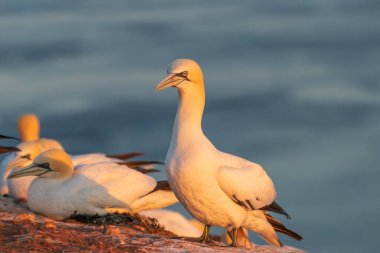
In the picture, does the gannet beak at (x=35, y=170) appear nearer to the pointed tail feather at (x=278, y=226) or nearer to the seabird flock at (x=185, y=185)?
the seabird flock at (x=185, y=185)

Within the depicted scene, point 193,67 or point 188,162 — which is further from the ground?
point 193,67

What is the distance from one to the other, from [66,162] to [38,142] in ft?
8.52

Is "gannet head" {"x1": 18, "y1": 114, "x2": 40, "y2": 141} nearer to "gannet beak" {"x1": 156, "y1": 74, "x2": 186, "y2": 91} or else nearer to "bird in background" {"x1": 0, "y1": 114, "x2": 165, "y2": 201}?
"bird in background" {"x1": 0, "y1": 114, "x2": 165, "y2": 201}

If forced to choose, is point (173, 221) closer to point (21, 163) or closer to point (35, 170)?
point (21, 163)

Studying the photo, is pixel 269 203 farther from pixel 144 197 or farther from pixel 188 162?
pixel 144 197

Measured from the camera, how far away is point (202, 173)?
8273 mm

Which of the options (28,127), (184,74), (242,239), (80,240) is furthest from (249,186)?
(28,127)

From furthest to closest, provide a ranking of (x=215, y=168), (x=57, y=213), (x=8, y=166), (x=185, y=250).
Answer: (x=8, y=166) → (x=57, y=213) → (x=215, y=168) → (x=185, y=250)

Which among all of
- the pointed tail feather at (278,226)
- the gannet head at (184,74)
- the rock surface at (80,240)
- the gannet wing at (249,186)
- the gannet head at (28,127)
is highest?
the gannet head at (28,127)

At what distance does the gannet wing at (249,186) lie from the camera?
8.43 meters

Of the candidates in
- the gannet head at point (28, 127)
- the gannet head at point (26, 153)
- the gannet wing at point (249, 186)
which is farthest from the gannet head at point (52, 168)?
the gannet head at point (28, 127)

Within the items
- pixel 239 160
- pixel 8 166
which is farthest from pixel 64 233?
pixel 8 166

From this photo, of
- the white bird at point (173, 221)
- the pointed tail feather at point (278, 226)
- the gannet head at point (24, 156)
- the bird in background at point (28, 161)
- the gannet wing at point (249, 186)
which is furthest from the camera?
the gannet head at point (24, 156)

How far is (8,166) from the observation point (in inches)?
500
